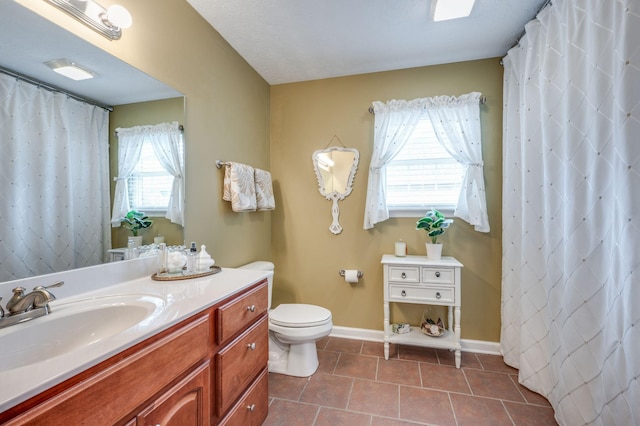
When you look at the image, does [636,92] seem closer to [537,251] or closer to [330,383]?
[537,251]

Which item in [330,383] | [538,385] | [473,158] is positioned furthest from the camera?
A: [473,158]

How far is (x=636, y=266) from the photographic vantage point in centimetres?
100

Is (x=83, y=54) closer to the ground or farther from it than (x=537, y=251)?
farther from it

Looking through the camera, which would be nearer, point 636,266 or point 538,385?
point 636,266

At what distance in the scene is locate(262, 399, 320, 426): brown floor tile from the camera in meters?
1.52

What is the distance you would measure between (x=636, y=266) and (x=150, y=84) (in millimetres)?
2249

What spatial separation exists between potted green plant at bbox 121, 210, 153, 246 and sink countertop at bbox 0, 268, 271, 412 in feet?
0.77

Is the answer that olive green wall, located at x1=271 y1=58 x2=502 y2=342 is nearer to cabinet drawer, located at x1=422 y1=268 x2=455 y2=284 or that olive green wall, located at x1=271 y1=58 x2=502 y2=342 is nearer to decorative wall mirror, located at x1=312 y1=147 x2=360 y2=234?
decorative wall mirror, located at x1=312 y1=147 x2=360 y2=234

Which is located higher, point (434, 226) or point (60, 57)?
point (60, 57)

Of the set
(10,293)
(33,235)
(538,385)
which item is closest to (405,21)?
(33,235)

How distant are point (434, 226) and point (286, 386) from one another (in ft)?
5.11

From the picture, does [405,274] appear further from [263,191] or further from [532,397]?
[263,191]

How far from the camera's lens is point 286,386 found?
1.83 metres

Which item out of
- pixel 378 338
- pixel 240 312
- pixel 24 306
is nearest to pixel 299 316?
pixel 240 312
